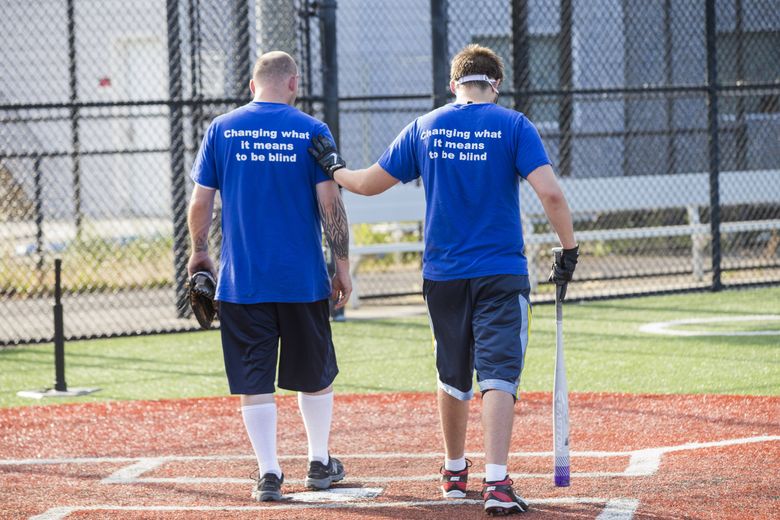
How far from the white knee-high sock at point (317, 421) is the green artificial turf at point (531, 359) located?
2.55 m

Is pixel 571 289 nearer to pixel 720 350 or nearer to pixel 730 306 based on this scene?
pixel 730 306

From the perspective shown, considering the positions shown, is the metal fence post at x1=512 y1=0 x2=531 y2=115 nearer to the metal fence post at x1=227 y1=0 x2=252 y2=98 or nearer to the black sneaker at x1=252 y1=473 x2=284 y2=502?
the metal fence post at x1=227 y1=0 x2=252 y2=98

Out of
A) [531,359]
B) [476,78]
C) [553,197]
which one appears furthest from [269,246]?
[531,359]

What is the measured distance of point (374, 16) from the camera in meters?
17.2

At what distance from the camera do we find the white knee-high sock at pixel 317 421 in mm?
5242

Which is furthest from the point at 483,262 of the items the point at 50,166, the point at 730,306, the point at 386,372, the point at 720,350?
the point at 50,166

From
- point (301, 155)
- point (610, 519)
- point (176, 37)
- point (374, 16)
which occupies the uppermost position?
point (374, 16)

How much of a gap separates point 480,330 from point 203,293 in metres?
1.33

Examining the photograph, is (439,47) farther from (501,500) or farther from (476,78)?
(501,500)

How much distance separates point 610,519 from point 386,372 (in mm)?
4196

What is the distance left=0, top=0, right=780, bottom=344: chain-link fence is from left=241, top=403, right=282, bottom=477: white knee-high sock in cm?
775

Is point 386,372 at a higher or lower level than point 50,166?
lower

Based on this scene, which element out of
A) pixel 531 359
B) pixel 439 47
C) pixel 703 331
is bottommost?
pixel 531 359

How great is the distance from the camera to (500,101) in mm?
17484
